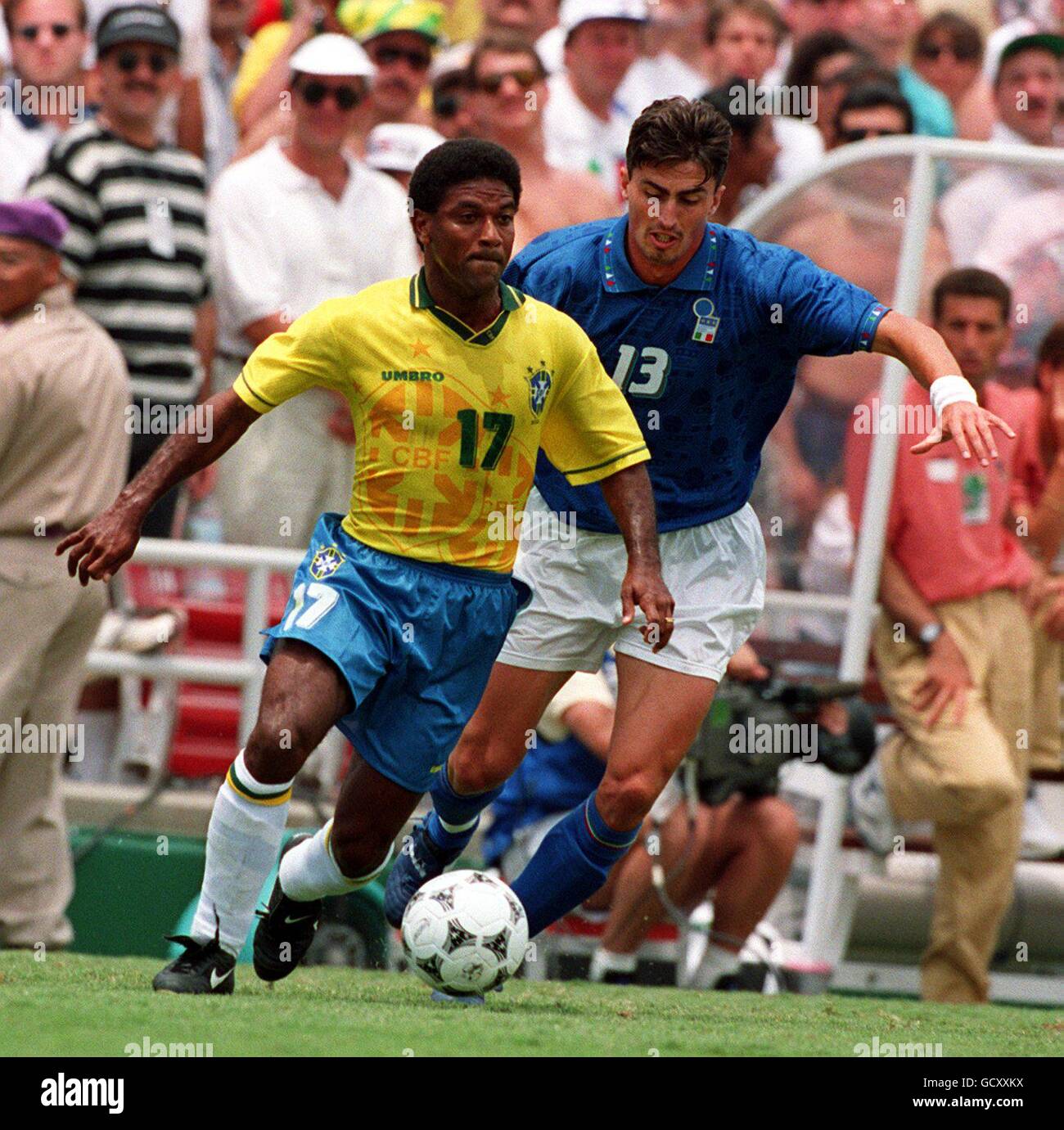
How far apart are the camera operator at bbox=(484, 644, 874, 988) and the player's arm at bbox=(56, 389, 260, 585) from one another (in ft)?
11.1

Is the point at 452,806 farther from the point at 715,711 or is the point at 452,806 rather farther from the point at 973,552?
the point at 973,552

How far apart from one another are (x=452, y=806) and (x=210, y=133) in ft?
17.4

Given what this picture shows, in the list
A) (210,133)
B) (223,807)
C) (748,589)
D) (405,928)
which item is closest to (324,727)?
(223,807)

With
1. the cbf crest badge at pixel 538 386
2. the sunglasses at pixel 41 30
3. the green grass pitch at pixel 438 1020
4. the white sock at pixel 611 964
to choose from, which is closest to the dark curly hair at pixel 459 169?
the cbf crest badge at pixel 538 386

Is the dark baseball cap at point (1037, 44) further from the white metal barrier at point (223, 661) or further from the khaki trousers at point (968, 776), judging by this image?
the white metal barrier at point (223, 661)

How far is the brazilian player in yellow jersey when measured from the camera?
5633 mm

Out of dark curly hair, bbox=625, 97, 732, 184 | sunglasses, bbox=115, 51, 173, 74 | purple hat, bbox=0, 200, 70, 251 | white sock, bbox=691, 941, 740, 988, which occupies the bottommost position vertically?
white sock, bbox=691, 941, 740, 988

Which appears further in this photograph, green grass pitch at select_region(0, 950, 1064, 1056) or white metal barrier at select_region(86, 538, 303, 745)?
white metal barrier at select_region(86, 538, 303, 745)

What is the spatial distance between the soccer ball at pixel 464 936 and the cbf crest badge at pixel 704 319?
1.74 m

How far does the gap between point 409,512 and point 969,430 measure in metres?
1.51

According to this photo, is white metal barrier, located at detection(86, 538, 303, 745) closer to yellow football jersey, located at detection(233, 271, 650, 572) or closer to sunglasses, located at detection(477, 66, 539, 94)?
sunglasses, located at detection(477, 66, 539, 94)

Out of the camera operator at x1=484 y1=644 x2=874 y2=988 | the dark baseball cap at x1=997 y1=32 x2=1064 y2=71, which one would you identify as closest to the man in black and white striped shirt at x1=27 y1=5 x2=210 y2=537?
the camera operator at x1=484 y1=644 x2=874 y2=988

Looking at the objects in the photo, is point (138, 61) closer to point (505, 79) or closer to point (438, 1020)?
point (505, 79)

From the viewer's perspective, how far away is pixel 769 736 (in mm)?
8711
